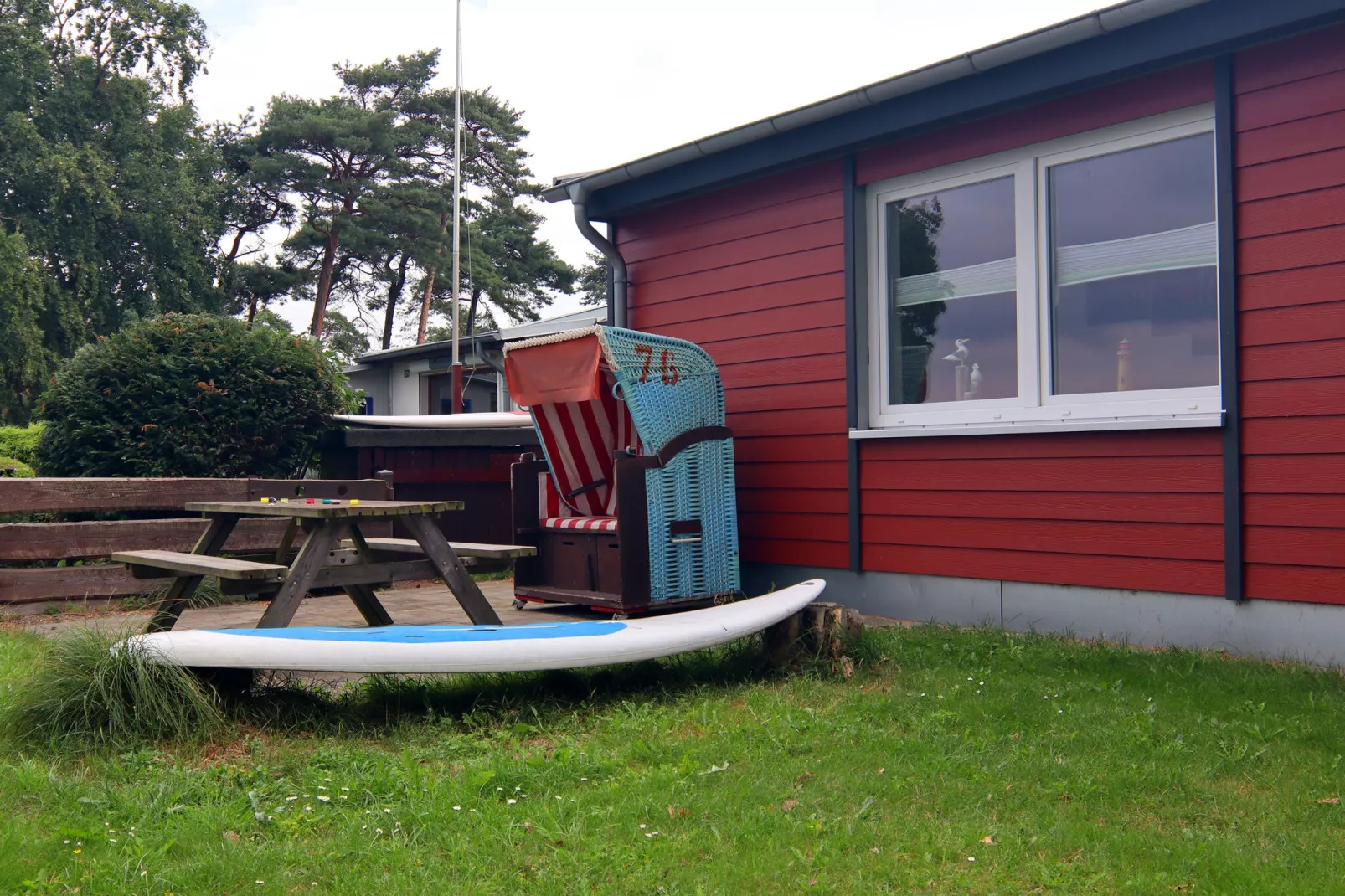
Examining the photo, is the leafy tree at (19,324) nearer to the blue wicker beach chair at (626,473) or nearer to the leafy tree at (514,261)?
the leafy tree at (514,261)

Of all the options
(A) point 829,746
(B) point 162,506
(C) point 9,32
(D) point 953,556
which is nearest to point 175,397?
(B) point 162,506

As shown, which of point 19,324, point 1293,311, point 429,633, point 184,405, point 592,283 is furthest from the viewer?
point 592,283

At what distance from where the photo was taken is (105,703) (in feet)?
11.8

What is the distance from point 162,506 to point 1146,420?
19.7 ft

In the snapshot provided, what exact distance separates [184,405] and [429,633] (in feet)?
16.1

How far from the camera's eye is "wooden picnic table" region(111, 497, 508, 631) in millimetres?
4719

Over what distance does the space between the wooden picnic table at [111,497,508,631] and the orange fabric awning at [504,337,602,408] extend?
1.07 m

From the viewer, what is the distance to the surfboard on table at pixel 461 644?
371 cm

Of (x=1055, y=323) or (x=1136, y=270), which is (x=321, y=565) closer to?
(x=1055, y=323)

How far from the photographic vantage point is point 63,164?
93.4ft

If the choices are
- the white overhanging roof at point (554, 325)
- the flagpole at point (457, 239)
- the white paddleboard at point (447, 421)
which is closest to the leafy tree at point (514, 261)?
the flagpole at point (457, 239)

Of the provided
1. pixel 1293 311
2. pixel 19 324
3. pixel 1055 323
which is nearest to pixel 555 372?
pixel 1055 323

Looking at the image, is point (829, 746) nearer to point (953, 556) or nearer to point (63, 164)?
point (953, 556)

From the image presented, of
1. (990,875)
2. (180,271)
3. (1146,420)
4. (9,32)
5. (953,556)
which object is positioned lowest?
(990,875)
